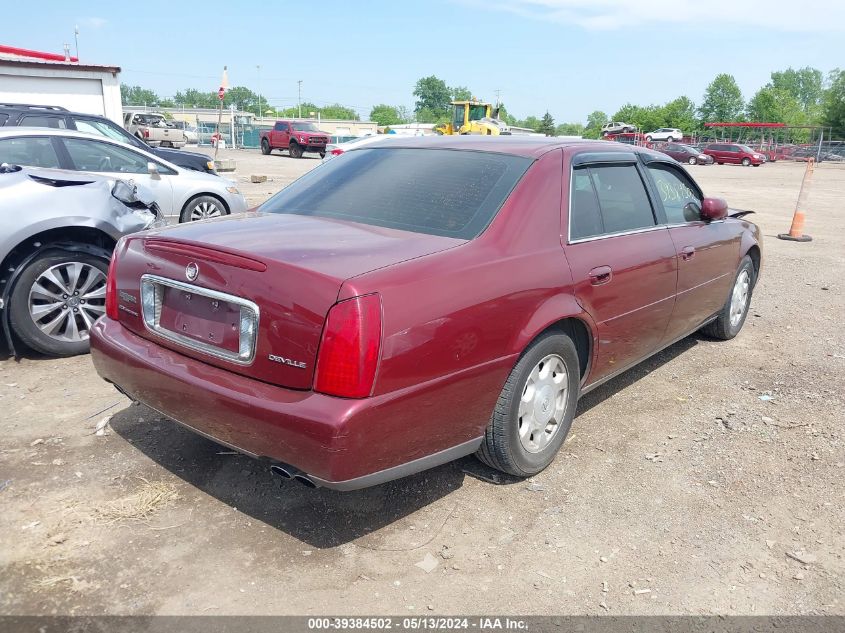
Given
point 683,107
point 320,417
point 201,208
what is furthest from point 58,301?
point 683,107

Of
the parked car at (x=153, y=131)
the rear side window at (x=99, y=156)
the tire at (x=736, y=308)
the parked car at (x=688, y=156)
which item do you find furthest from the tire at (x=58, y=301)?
the parked car at (x=688, y=156)

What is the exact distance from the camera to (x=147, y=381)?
297 centimetres

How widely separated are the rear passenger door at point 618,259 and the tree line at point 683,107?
147 ft

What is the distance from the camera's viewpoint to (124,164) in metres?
6.88

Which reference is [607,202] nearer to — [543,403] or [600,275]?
[600,275]

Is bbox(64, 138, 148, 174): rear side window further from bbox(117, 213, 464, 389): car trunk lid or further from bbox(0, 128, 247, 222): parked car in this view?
bbox(117, 213, 464, 389): car trunk lid

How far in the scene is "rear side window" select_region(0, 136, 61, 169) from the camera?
6.01 meters

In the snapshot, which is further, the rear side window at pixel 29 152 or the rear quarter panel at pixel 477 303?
the rear side window at pixel 29 152

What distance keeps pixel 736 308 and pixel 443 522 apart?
3.90 meters

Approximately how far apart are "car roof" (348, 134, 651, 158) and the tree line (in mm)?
44970

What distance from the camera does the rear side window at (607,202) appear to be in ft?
11.8

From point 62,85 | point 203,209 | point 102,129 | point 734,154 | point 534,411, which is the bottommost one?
point 534,411

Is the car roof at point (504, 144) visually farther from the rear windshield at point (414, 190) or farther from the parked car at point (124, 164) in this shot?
the parked car at point (124, 164)

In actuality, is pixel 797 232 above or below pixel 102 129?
below
